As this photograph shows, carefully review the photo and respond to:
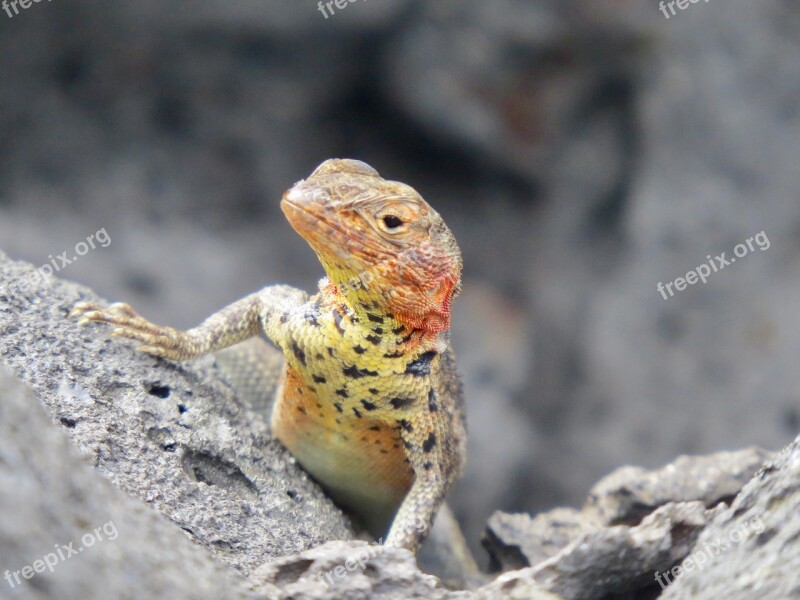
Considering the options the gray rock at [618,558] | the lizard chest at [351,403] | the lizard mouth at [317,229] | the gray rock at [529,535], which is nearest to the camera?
the gray rock at [618,558]

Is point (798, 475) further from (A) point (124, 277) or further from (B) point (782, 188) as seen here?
(A) point (124, 277)

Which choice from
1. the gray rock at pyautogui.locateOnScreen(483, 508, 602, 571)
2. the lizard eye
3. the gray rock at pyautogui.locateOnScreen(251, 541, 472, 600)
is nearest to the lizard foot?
the lizard eye

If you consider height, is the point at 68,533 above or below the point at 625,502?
below

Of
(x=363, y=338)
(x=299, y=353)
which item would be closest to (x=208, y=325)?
(x=299, y=353)

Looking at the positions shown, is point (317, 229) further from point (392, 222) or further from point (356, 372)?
point (356, 372)

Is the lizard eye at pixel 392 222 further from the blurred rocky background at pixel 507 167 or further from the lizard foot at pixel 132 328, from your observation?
the blurred rocky background at pixel 507 167

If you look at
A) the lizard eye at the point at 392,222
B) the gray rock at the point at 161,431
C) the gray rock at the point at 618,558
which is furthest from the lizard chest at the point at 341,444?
the gray rock at the point at 618,558
